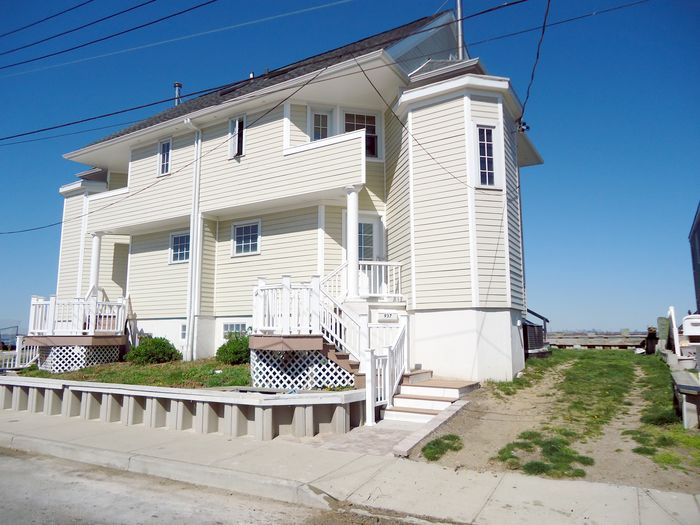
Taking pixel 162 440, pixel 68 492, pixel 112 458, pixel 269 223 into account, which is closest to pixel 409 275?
pixel 269 223

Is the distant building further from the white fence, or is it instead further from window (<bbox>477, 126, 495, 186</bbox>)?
the white fence

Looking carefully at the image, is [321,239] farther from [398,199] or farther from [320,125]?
[320,125]

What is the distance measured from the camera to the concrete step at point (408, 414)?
29.5 feet

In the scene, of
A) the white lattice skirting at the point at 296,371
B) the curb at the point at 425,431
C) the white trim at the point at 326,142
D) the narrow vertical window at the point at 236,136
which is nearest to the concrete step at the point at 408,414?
the curb at the point at 425,431

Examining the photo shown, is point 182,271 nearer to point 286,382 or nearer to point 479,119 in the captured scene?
point 286,382

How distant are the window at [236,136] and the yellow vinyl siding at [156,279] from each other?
4.04 meters

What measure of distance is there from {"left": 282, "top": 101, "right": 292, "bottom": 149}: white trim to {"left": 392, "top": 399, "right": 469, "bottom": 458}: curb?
29.8 feet

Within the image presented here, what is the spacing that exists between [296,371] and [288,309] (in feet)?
4.47

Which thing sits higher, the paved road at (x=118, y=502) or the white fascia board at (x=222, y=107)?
the white fascia board at (x=222, y=107)

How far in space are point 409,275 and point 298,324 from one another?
3745mm

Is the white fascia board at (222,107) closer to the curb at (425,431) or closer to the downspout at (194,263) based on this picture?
the downspout at (194,263)

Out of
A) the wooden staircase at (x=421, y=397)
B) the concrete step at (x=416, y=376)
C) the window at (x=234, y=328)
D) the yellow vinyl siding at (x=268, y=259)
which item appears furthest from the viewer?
the window at (x=234, y=328)

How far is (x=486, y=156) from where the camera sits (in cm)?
1259

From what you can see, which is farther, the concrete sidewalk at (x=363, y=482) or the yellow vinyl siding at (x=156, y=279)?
the yellow vinyl siding at (x=156, y=279)
